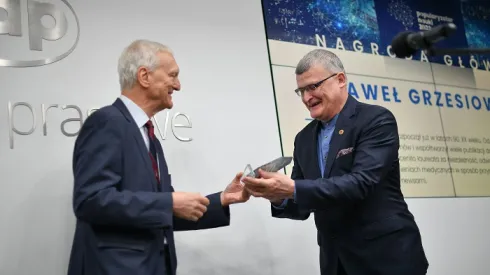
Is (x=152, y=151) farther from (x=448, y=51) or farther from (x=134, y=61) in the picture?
(x=448, y=51)

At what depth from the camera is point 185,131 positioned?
2904 millimetres

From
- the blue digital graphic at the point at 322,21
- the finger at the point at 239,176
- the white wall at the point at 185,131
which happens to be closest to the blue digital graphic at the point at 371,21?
the blue digital graphic at the point at 322,21

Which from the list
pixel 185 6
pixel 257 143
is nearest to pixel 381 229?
pixel 257 143

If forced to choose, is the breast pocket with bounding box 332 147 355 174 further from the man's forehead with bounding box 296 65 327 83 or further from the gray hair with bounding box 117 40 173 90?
the gray hair with bounding box 117 40 173 90

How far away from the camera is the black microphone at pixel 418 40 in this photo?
1.58 meters

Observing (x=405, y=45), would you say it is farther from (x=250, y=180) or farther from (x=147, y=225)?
(x=147, y=225)

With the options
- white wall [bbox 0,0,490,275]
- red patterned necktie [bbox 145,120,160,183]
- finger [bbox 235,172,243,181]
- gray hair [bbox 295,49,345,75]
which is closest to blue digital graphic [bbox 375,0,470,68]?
white wall [bbox 0,0,490,275]

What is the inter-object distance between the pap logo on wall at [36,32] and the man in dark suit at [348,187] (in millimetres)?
1152

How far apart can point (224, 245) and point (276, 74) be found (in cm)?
106

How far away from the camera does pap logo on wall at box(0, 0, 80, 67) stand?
256 cm

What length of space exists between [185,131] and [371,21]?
1660 millimetres

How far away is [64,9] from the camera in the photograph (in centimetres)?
272

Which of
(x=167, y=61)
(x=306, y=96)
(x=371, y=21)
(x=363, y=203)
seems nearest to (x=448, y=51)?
(x=363, y=203)

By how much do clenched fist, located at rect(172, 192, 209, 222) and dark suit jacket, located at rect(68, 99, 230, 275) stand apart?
0.10 ft
